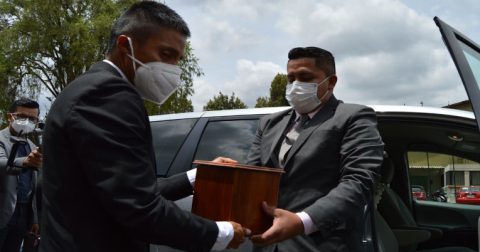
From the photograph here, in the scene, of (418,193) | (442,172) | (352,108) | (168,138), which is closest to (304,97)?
(352,108)

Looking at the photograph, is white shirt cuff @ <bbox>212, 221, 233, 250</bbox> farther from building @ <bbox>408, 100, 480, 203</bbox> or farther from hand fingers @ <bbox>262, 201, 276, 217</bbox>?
building @ <bbox>408, 100, 480, 203</bbox>

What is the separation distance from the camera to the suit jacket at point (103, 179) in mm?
1421

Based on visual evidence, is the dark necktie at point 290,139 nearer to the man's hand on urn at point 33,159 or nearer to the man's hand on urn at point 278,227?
the man's hand on urn at point 278,227

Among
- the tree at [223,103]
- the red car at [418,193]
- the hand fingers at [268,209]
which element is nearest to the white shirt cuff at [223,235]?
the hand fingers at [268,209]

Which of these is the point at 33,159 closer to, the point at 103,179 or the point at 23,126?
the point at 23,126

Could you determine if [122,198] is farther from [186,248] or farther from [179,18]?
[179,18]

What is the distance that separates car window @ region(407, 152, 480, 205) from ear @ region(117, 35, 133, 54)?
3263 mm

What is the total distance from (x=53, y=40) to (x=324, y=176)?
19.9 meters

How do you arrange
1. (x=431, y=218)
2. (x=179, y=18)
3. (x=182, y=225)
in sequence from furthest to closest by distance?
(x=431, y=218)
(x=179, y=18)
(x=182, y=225)

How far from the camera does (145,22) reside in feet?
5.76

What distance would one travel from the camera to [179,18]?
1.87 meters

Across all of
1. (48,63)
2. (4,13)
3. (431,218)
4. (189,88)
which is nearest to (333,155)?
(431,218)

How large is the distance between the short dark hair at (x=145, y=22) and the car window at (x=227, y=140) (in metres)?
1.44

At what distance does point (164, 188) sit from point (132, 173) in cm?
73
